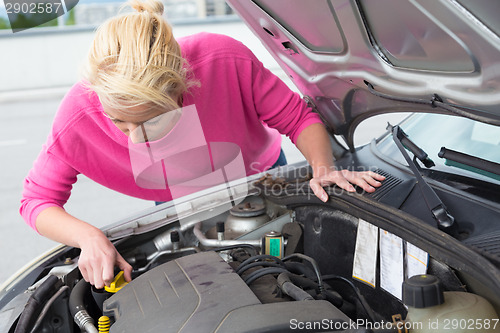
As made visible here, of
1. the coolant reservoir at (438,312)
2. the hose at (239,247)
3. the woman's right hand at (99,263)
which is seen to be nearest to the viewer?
the coolant reservoir at (438,312)

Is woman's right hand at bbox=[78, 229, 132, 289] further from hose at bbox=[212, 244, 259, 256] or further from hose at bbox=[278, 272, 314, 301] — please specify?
hose at bbox=[278, 272, 314, 301]

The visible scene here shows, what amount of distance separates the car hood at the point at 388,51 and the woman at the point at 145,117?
12 cm

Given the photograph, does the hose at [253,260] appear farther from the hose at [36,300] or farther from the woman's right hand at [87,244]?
the hose at [36,300]

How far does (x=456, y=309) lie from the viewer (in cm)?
80

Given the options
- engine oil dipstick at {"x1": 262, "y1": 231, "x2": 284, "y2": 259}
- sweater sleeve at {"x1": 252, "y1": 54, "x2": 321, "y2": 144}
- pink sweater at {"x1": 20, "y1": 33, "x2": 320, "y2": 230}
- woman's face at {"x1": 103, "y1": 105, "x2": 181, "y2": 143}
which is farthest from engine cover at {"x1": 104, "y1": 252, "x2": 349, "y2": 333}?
sweater sleeve at {"x1": 252, "y1": 54, "x2": 321, "y2": 144}

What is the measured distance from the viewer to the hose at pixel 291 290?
938 millimetres

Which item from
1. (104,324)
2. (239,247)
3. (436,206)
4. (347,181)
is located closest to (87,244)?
(104,324)

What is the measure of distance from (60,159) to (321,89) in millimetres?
756

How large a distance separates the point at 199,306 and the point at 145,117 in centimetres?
49

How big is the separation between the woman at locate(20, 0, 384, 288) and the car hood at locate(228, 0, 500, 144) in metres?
0.12

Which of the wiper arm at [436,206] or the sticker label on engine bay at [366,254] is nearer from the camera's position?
the wiper arm at [436,206]

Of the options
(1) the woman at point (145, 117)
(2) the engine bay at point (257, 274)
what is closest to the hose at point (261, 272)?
(2) the engine bay at point (257, 274)

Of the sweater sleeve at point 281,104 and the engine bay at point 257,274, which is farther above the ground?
the sweater sleeve at point 281,104

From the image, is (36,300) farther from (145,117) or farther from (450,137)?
(450,137)
